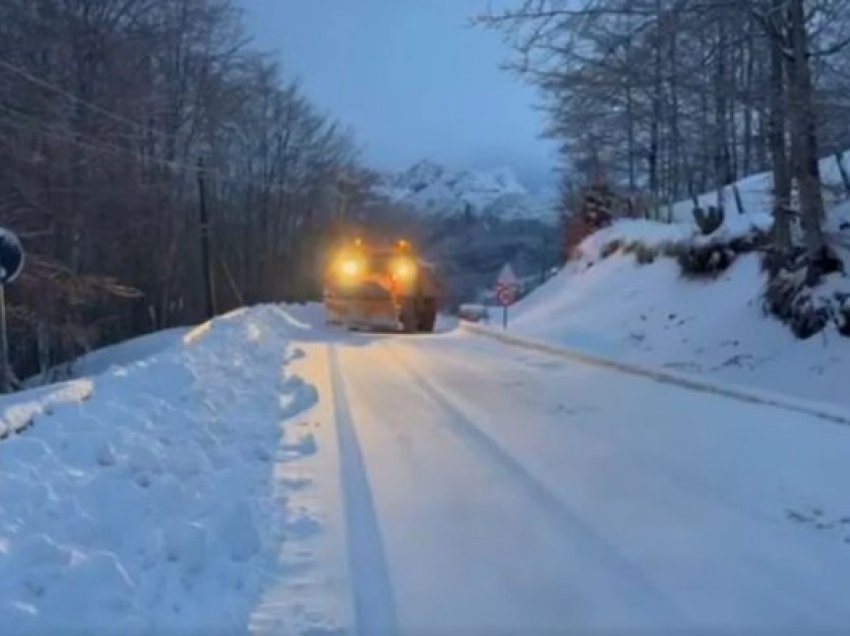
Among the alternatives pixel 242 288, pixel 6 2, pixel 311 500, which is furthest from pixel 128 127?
pixel 311 500

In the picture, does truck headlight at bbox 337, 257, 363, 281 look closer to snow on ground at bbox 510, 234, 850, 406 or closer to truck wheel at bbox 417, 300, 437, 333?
truck wheel at bbox 417, 300, 437, 333

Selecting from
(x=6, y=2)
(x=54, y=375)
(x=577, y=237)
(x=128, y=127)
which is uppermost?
(x=6, y=2)

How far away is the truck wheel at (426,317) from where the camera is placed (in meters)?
38.4

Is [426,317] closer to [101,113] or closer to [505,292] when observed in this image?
[505,292]

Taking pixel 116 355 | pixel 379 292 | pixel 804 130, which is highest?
pixel 804 130

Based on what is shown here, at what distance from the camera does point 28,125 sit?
3234 centimetres

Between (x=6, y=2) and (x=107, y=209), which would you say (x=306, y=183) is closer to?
(x=107, y=209)

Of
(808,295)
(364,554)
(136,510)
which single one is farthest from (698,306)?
(136,510)

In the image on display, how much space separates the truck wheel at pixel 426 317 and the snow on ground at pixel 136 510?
2672 centimetres

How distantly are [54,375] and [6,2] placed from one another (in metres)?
11.8

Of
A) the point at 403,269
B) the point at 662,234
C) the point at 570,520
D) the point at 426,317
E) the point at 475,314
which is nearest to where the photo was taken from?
the point at 570,520

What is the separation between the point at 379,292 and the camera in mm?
36781

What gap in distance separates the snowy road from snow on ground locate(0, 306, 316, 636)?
29 cm

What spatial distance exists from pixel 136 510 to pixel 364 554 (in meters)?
1.36
